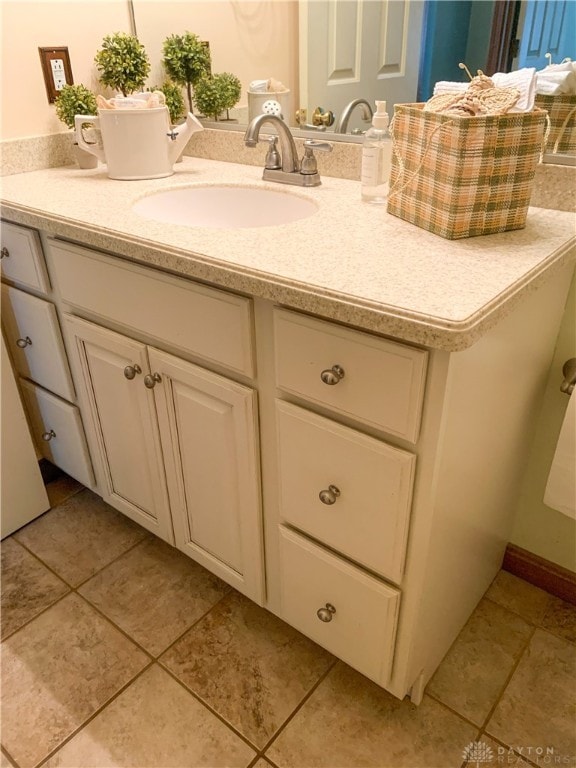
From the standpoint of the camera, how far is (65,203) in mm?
1182

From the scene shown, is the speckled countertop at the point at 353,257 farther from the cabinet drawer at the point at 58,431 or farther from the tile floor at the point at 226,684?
the tile floor at the point at 226,684

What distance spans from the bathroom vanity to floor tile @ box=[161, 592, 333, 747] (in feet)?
0.46

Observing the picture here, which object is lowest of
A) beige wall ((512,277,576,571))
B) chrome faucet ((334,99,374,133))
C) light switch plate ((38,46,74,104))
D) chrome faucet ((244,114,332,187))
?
beige wall ((512,277,576,571))

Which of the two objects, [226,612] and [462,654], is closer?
[462,654]

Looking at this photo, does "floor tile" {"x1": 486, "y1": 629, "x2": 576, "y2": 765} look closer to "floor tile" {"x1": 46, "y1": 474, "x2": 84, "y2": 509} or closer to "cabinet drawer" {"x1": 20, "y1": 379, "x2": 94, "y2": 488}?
"cabinet drawer" {"x1": 20, "y1": 379, "x2": 94, "y2": 488}

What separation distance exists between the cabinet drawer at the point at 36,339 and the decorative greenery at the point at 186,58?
715 mm

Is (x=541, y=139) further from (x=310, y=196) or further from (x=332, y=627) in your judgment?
(x=332, y=627)

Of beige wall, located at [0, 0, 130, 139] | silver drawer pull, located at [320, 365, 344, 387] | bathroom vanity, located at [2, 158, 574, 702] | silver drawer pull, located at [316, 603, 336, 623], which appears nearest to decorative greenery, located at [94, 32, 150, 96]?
beige wall, located at [0, 0, 130, 139]

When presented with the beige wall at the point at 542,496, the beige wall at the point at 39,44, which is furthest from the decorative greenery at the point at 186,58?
the beige wall at the point at 542,496

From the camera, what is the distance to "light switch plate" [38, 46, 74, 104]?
55.8 inches

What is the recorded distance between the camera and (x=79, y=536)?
5.12 ft

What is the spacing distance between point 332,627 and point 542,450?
0.60m

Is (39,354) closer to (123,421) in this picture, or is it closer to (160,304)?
(123,421)

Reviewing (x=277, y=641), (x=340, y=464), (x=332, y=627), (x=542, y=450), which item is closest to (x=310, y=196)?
(x=340, y=464)
